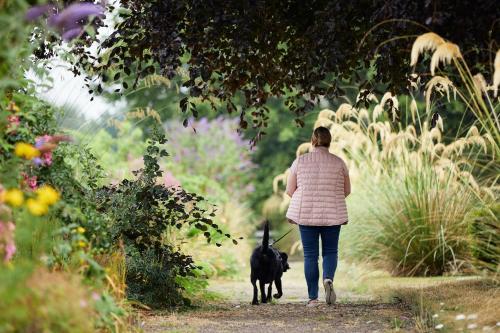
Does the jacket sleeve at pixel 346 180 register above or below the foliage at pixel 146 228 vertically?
above

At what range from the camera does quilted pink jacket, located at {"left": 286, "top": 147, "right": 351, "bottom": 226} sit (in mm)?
9188

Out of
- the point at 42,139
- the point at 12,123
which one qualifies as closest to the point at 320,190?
the point at 42,139

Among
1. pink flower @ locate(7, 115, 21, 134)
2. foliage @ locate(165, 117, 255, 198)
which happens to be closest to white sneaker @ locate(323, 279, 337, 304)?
pink flower @ locate(7, 115, 21, 134)

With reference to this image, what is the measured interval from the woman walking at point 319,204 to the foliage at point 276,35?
725 millimetres

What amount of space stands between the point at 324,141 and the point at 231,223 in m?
7.42

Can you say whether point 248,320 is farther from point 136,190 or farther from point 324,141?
point 324,141

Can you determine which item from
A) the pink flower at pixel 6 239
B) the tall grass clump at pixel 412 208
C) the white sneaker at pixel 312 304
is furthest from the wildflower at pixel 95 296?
the tall grass clump at pixel 412 208

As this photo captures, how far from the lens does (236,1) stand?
7.97 meters

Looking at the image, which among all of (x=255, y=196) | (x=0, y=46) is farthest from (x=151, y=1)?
(x=255, y=196)

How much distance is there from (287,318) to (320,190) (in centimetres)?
184

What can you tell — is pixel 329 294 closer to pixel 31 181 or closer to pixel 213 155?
pixel 31 181

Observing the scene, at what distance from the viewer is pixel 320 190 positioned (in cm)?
930

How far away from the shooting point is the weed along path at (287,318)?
23.0ft

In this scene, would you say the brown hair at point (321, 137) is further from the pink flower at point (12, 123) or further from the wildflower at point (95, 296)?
the wildflower at point (95, 296)
